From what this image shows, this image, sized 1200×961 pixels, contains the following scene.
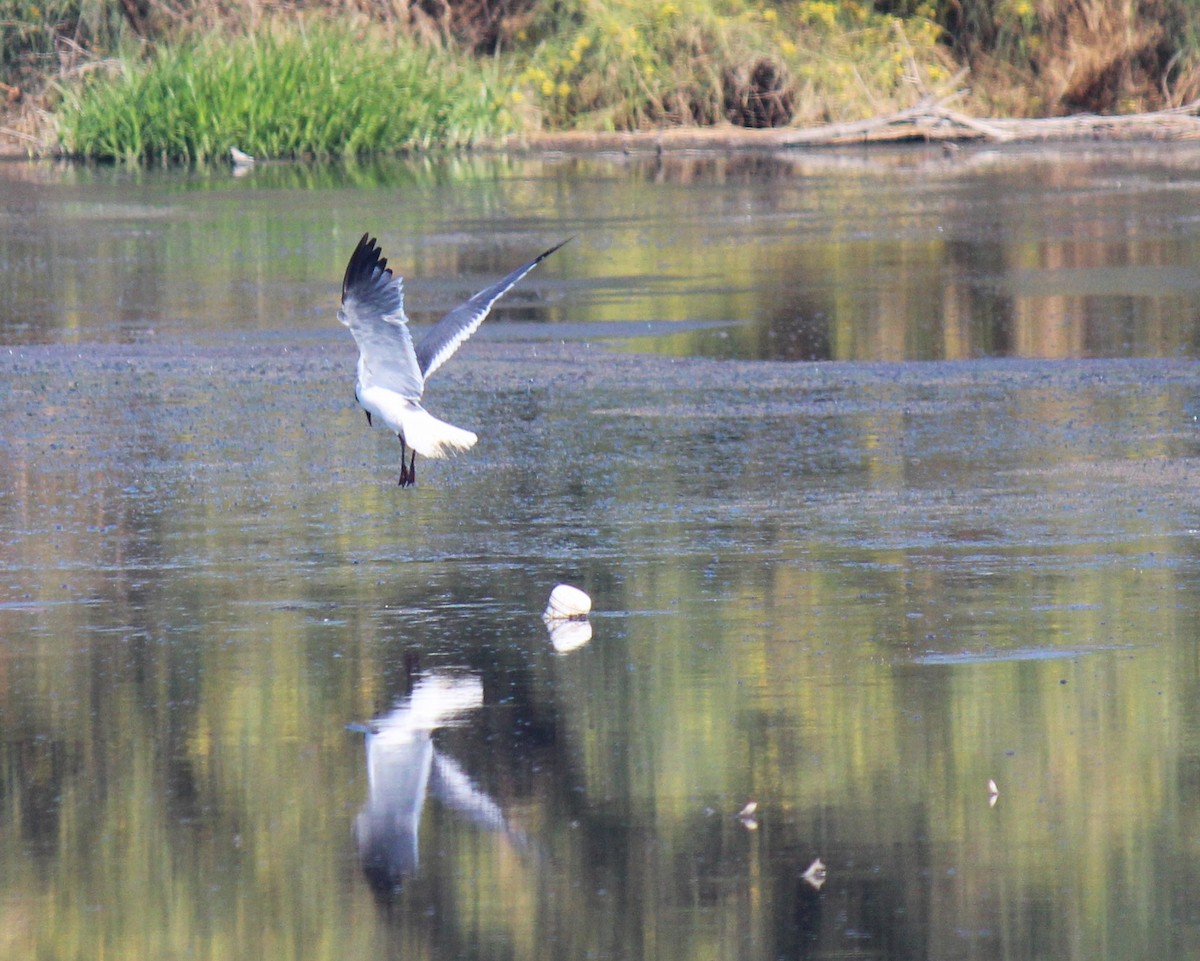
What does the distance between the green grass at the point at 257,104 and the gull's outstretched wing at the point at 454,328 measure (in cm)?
2028

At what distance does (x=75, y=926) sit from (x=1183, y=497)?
483 centimetres

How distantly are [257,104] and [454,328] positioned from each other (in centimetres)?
2078

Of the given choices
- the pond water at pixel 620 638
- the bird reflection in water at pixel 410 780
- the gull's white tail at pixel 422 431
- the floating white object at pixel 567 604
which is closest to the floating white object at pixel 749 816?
the pond water at pixel 620 638

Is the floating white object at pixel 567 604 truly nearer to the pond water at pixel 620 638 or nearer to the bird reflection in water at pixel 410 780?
the pond water at pixel 620 638

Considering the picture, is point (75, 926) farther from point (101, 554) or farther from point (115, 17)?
point (115, 17)

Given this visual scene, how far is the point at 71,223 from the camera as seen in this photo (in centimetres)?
2069

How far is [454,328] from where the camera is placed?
828 centimetres

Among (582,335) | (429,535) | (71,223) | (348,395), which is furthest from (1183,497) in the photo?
(71,223)

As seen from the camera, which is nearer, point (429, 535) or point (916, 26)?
point (429, 535)

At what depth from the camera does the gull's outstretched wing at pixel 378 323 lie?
782 centimetres

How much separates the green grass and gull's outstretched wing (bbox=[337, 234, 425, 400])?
813 inches

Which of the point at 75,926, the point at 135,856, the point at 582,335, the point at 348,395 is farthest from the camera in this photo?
the point at 582,335

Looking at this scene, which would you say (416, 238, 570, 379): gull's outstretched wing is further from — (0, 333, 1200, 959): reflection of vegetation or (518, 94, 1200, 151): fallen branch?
(518, 94, 1200, 151): fallen branch

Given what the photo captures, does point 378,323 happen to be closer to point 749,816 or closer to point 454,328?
point 454,328
